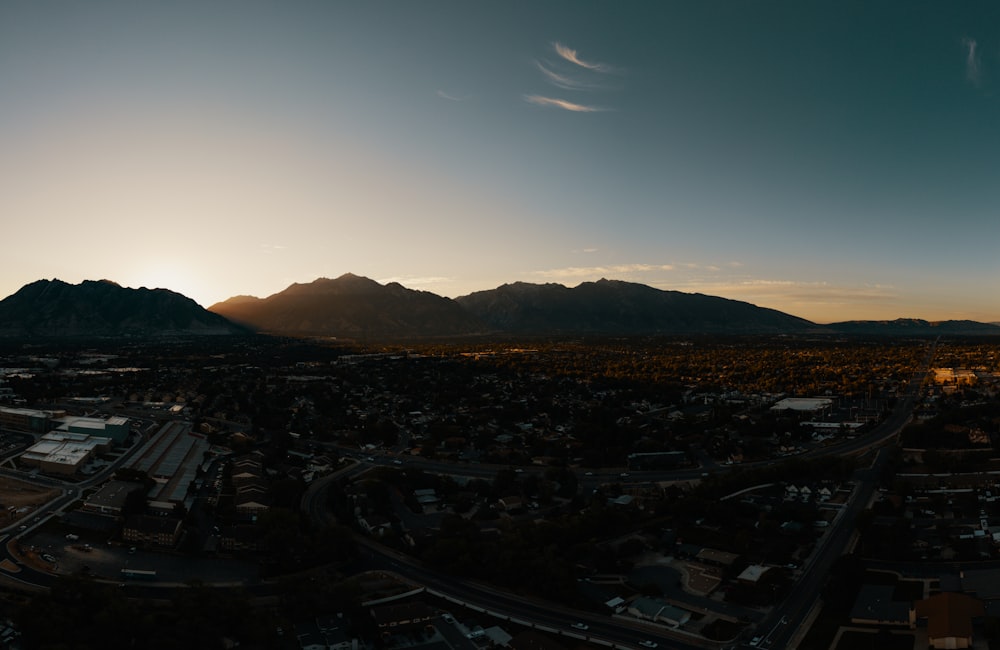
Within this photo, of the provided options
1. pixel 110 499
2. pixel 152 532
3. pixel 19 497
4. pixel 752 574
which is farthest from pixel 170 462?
pixel 752 574

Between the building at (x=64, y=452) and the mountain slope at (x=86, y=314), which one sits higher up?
the mountain slope at (x=86, y=314)

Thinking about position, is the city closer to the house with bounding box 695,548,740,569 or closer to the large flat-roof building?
the house with bounding box 695,548,740,569

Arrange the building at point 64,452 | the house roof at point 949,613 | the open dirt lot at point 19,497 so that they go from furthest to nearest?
the building at point 64,452 < the open dirt lot at point 19,497 < the house roof at point 949,613

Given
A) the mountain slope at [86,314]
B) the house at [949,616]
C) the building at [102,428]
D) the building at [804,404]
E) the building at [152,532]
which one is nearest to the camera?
the house at [949,616]

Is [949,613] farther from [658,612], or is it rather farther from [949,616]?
[658,612]

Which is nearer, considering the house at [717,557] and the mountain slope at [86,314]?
the house at [717,557]

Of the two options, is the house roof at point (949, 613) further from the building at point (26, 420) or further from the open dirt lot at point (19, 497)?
the building at point (26, 420)

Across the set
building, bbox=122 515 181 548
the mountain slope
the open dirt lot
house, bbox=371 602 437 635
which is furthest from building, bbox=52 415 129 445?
the mountain slope

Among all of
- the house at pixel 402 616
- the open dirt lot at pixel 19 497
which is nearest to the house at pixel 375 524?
the house at pixel 402 616
